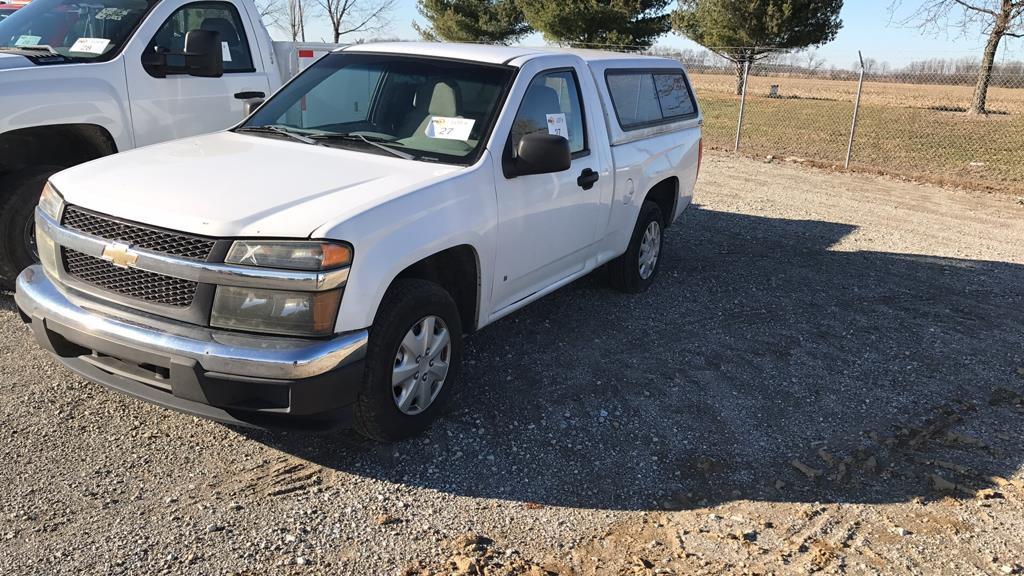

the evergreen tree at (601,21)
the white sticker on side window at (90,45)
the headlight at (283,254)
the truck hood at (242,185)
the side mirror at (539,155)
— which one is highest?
the evergreen tree at (601,21)

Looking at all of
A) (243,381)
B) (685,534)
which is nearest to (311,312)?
(243,381)

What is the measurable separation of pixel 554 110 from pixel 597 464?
2.10m

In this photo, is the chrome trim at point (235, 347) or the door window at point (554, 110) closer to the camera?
the chrome trim at point (235, 347)

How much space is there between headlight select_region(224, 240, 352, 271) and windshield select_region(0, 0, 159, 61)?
314 cm

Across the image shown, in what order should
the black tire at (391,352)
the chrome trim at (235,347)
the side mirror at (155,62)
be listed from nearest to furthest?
1. the chrome trim at (235,347)
2. the black tire at (391,352)
3. the side mirror at (155,62)

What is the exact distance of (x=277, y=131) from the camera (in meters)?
4.57

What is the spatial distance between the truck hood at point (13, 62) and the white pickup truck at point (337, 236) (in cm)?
139

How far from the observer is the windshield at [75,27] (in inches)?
214

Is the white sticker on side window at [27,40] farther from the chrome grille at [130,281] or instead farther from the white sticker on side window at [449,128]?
the white sticker on side window at [449,128]

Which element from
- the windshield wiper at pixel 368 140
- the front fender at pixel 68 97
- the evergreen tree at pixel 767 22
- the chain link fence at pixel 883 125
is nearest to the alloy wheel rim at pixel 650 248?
the windshield wiper at pixel 368 140

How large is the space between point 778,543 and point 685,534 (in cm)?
37

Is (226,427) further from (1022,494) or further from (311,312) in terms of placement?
(1022,494)

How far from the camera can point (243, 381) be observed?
10.1ft

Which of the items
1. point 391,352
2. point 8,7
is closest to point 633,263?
point 391,352
